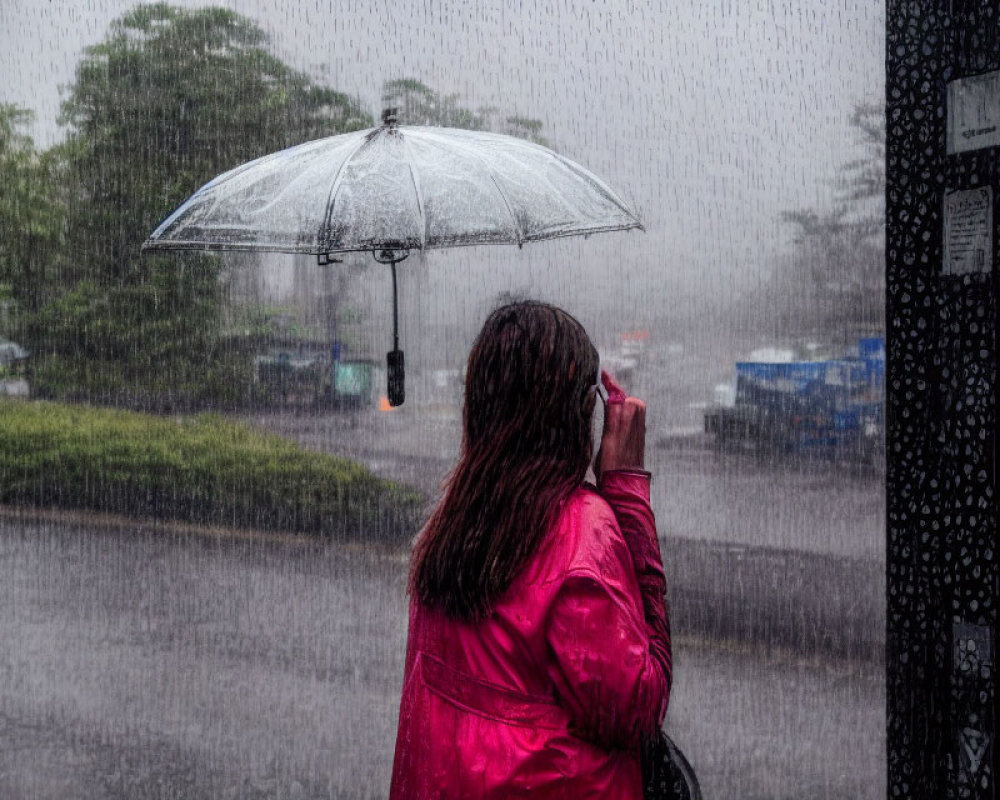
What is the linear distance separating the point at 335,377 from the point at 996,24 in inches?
540

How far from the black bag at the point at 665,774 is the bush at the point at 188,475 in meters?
9.36

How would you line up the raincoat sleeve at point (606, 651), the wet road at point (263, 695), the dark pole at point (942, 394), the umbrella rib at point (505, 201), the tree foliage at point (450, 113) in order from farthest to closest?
the tree foliage at point (450, 113) → the wet road at point (263, 695) → the umbrella rib at point (505, 201) → the dark pole at point (942, 394) → the raincoat sleeve at point (606, 651)

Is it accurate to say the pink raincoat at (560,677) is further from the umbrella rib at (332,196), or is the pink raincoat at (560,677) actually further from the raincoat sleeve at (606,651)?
the umbrella rib at (332,196)

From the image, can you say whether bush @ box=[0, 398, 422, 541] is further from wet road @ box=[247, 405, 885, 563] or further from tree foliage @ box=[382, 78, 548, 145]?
tree foliage @ box=[382, 78, 548, 145]

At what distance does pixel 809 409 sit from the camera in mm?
14844

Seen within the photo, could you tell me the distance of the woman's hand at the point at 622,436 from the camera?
187cm

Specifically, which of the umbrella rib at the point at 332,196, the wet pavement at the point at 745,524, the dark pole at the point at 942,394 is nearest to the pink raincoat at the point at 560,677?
the dark pole at the point at 942,394

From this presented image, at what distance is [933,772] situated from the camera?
2.04 m

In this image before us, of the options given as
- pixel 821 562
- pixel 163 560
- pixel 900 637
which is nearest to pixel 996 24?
pixel 900 637

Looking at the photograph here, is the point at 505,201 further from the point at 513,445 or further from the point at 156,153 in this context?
the point at 156,153

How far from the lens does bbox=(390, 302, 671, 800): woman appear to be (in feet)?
5.53

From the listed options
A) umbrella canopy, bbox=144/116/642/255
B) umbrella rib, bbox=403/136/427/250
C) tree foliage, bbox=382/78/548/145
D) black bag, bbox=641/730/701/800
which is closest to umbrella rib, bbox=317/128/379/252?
umbrella canopy, bbox=144/116/642/255

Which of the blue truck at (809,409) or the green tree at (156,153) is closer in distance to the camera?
the blue truck at (809,409)

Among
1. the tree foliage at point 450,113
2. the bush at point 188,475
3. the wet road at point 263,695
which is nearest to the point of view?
the wet road at point 263,695
